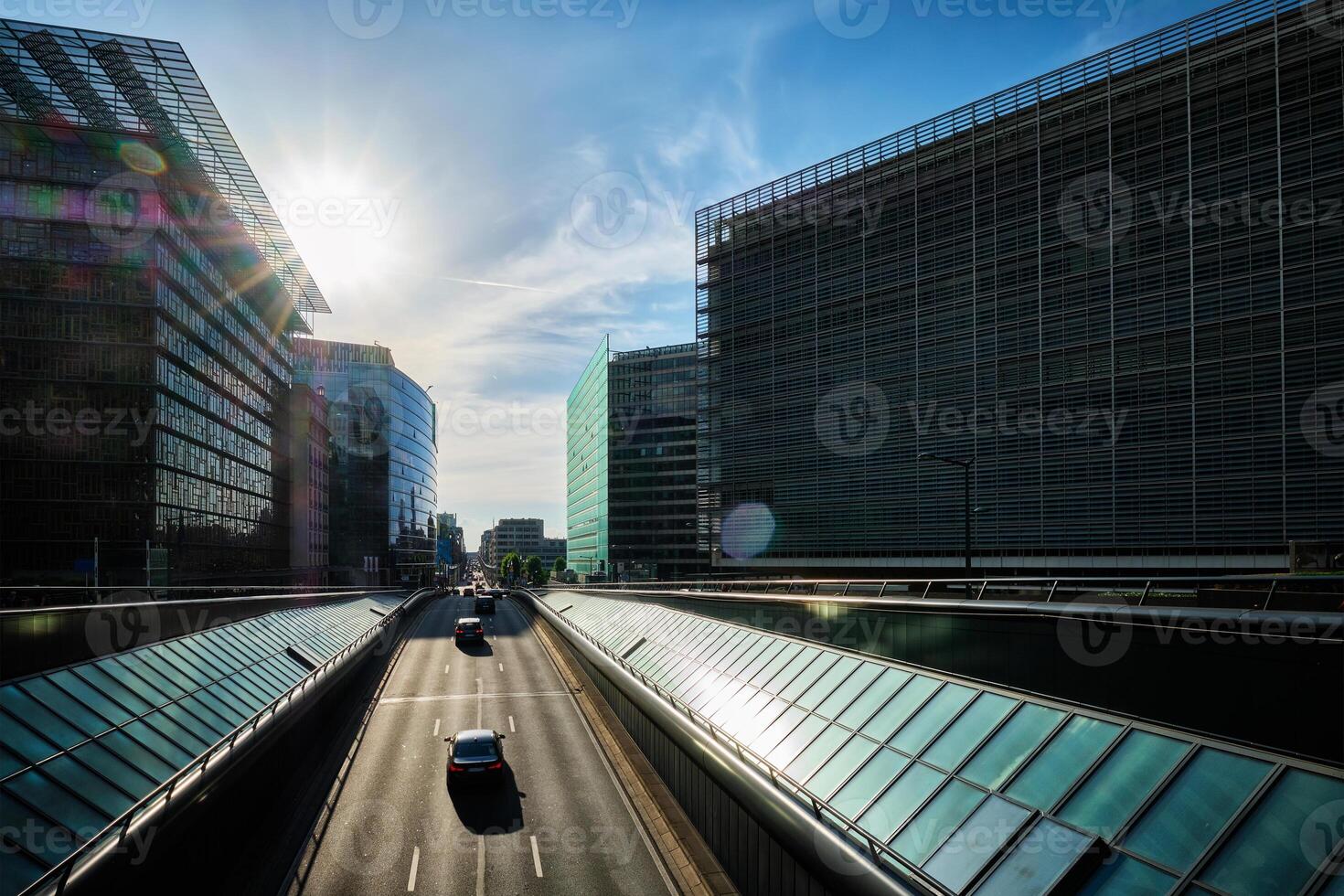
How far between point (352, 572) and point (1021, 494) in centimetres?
11341

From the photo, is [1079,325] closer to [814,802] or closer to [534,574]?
[814,802]

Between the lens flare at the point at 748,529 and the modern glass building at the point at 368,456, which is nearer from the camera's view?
the lens flare at the point at 748,529

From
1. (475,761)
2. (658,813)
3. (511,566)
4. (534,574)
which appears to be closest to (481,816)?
(475,761)

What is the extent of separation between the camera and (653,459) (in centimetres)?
13150

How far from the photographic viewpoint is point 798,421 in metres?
68.5

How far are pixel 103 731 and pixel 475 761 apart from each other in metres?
10.3

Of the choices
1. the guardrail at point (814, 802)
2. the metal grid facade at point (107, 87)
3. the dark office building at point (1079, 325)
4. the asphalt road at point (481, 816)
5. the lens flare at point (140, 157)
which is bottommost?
the asphalt road at point (481, 816)

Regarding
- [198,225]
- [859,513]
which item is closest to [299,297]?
[198,225]

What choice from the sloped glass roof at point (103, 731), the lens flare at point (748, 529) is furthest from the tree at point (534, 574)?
the sloped glass roof at point (103, 731)

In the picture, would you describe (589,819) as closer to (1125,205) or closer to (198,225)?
(1125,205)

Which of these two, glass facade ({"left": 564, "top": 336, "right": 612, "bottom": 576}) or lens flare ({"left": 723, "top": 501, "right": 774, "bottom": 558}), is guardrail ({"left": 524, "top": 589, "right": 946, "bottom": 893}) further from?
glass facade ({"left": 564, "top": 336, "right": 612, "bottom": 576})

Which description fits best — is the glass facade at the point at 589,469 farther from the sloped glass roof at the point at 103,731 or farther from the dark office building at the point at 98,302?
the sloped glass roof at the point at 103,731

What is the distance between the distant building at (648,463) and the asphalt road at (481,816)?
312ft

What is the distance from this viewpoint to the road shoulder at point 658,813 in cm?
1570
